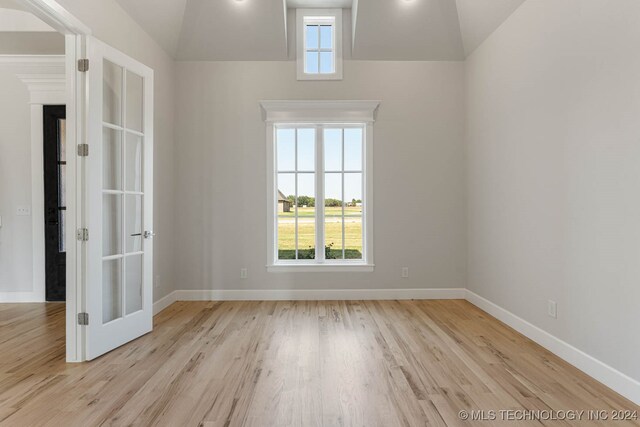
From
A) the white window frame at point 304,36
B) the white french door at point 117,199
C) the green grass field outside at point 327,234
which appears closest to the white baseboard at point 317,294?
the green grass field outside at point 327,234

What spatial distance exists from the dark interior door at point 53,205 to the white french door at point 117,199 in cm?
201

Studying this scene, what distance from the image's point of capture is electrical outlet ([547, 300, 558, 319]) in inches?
115

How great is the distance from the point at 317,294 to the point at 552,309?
2621 millimetres

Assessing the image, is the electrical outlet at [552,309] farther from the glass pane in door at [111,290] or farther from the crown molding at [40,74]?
the crown molding at [40,74]

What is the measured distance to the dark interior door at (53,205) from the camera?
4.58m

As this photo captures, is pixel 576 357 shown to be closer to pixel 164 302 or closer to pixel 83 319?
pixel 83 319

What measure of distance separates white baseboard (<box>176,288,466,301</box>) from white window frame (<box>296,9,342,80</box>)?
2.81 m

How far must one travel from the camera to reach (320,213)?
15.8 feet

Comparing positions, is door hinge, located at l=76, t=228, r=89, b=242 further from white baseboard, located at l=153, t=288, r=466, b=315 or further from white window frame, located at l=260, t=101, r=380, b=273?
white window frame, located at l=260, t=101, r=380, b=273

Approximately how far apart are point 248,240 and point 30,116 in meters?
3.19

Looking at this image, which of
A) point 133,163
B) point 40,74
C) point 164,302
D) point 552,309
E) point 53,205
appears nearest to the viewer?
point 552,309

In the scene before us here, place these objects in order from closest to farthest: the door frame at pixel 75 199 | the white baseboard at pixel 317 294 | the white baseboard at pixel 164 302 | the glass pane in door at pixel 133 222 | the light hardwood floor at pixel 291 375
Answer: the light hardwood floor at pixel 291 375, the door frame at pixel 75 199, the glass pane in door at pixel 133 222, the white baseboard at pixel 164 302, the white baseboard at pixel 317 294

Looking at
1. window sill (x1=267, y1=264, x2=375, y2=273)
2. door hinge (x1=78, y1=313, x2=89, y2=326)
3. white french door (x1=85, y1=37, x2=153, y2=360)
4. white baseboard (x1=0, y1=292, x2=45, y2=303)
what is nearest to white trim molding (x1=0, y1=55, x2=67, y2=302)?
white baseboard (x1=0, y1=292, x2=45, y2=303)

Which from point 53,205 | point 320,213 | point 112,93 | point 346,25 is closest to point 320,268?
point 320,213
